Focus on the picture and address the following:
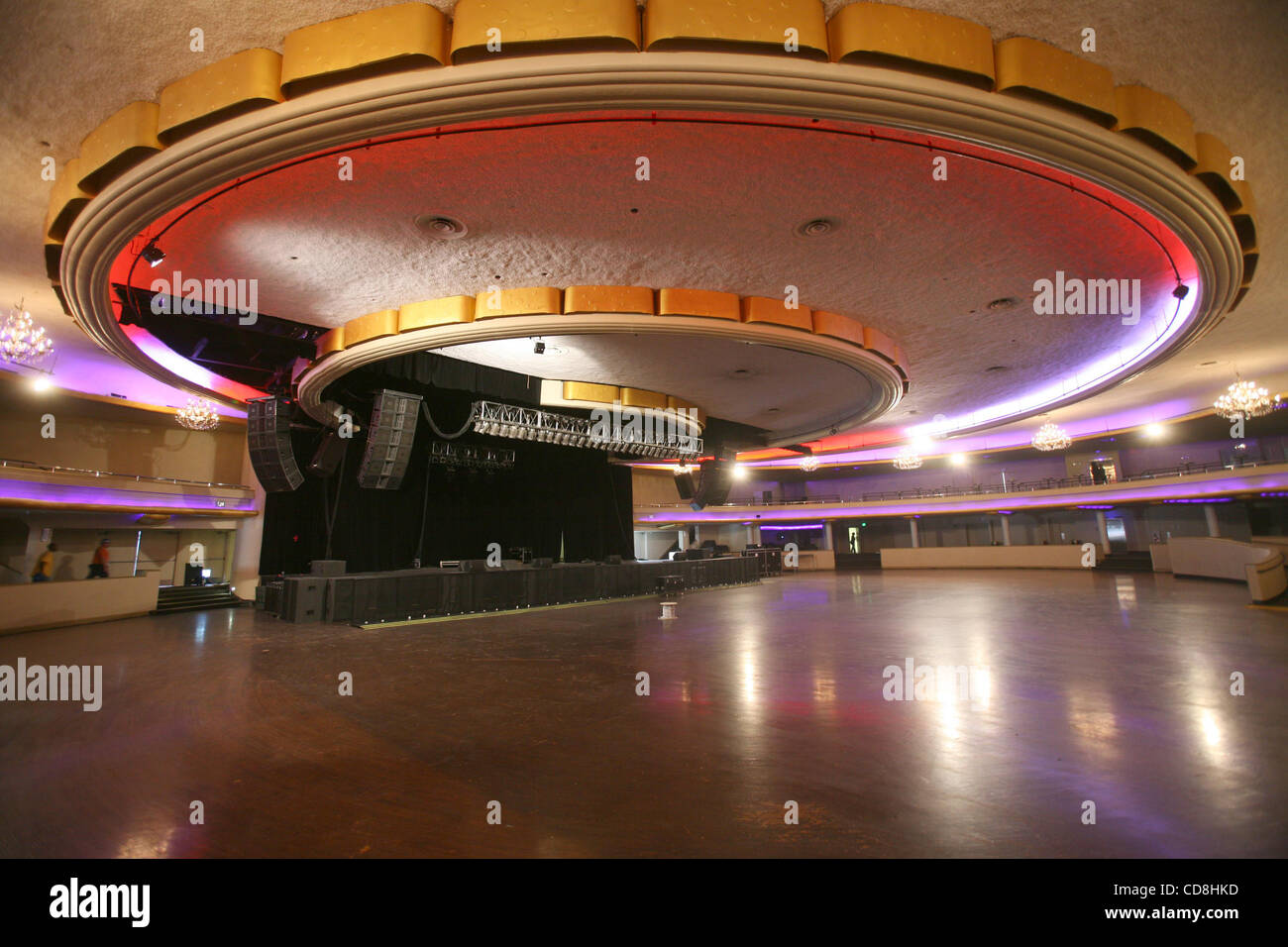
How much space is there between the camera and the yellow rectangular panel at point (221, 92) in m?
3.76

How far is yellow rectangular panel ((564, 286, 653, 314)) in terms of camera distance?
711cm

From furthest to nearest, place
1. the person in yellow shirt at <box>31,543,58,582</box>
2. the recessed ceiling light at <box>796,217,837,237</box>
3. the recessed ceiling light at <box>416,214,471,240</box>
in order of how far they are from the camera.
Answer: the person in yellow shirt at <box>31,543,58,582</box> < the recessed ceiling light at <box>796,217,837,237</box> < the recessed ceiling light at <box>416,214,471,240</box>

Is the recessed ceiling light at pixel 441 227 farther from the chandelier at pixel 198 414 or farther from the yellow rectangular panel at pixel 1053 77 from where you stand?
the chandelier at pixel 198 414

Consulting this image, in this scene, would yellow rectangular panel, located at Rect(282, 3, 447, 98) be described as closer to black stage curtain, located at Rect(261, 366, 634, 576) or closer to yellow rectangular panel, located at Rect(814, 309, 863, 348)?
yellow rectangular panel, located at Rect(814, 309, 863, 348)

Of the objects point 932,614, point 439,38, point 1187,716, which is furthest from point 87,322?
point 932,614

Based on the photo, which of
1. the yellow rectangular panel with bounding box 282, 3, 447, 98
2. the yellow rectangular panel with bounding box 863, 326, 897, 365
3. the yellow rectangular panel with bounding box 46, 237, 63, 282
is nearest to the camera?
the yellow rectangular panel with bounding box 282, 3, 447, 98

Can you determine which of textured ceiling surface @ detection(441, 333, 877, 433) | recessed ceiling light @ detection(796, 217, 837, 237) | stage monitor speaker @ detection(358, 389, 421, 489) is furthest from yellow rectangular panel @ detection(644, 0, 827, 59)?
stage monitor speaker @ detection(358, 389, 421, 489)

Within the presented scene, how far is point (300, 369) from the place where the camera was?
32.2ft

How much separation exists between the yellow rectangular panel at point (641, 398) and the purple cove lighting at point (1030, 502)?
11250 mm

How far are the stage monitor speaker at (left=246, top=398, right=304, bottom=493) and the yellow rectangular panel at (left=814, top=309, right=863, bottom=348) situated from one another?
9.39 metres

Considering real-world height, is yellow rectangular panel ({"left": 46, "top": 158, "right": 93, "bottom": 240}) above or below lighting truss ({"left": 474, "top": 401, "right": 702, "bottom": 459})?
above

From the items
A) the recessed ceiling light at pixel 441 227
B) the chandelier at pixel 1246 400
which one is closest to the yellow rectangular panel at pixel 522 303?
the recessed ceiling light at pixel 441 227

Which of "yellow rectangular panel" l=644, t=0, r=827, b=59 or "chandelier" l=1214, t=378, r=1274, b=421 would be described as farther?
"chandelier" l=1214, t=378, r=1274, b=421

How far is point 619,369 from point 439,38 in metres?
7.21
